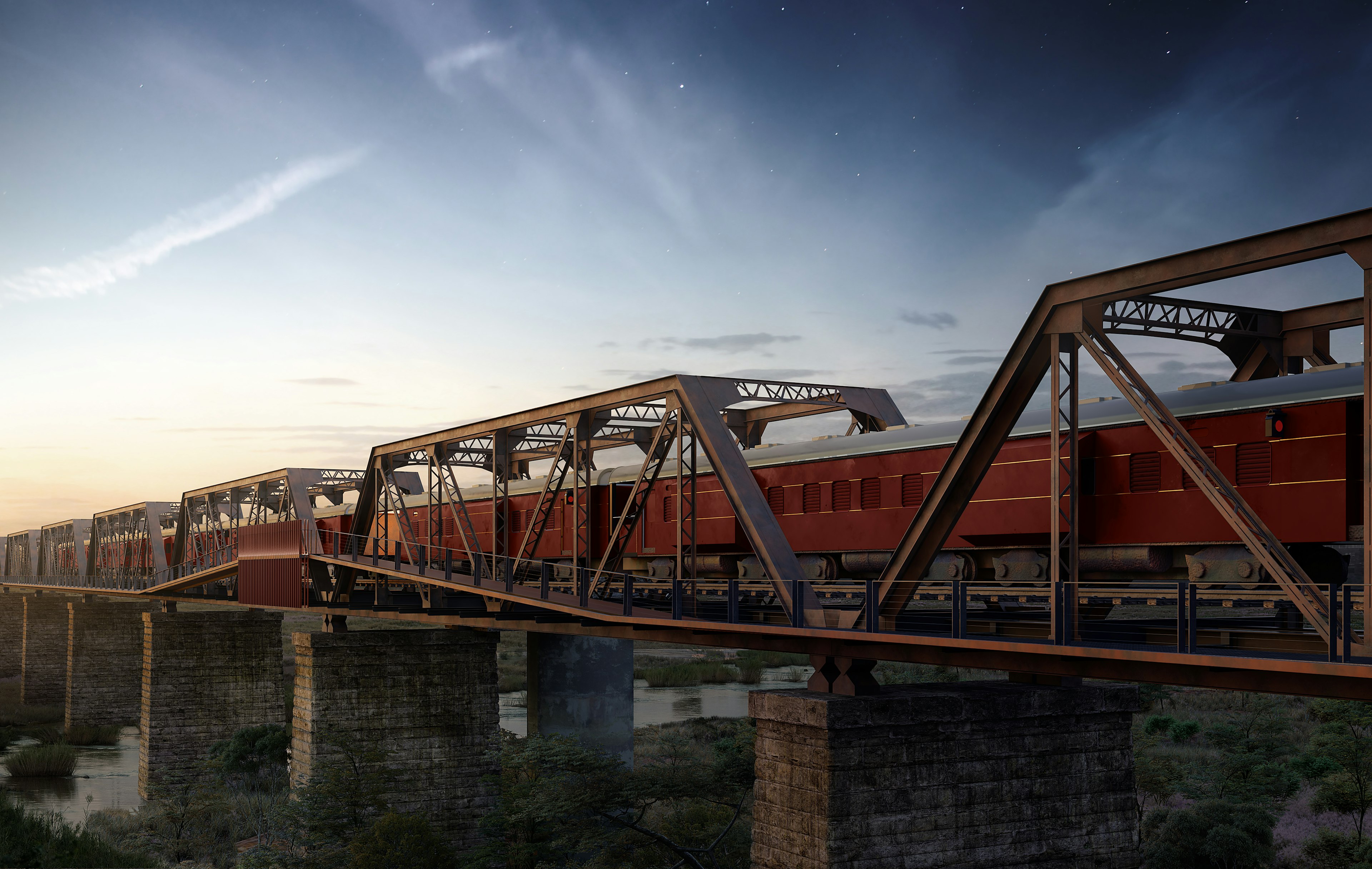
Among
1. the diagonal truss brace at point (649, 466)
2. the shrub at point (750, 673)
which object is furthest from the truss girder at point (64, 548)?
the diagonal truss brace at point (649, 466)

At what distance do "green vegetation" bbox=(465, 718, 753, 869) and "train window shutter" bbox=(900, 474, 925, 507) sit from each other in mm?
8572

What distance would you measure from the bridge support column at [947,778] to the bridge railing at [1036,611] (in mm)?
1219

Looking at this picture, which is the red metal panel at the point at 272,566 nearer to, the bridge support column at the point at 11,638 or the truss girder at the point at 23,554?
the bridge support column at the point at 11,638

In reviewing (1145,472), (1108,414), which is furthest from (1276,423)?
(1108,414)

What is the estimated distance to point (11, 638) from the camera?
99938mm

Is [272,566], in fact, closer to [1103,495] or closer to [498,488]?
[498,488]

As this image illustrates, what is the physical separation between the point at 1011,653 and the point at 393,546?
112 ft

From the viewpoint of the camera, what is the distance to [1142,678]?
499 inches

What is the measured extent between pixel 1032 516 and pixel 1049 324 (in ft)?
18.6

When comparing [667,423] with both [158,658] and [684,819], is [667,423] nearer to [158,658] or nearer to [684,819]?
[684,819]

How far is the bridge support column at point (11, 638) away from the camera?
9794cm

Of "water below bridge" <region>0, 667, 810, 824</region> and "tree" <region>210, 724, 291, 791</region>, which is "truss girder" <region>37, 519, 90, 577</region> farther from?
"tree" <region>210, 724, 291, 791</region>

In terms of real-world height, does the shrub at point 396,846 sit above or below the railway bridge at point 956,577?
below

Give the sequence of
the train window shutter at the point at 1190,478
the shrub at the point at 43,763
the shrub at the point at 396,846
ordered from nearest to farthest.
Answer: the train window shutter at the point at 1190,478 < the shrub at the point at 396,846 < the shrub at the point at 43,763
